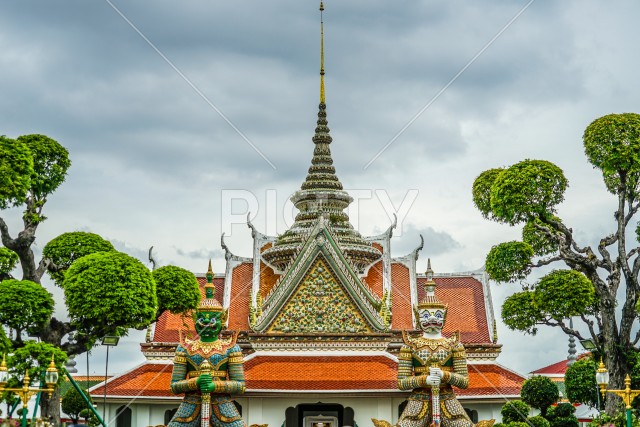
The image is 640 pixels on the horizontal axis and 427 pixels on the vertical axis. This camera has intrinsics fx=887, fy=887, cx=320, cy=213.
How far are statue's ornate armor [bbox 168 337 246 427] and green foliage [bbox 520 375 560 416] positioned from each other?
24.8 feet

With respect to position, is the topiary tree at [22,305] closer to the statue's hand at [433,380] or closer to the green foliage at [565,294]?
the statue's hand at [433,380]

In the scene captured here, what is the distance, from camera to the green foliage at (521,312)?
19.0 metres

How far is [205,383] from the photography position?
13.3m

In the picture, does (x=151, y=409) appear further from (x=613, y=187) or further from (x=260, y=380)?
(x=613, y=187)

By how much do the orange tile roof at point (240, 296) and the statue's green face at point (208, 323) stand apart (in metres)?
6.60

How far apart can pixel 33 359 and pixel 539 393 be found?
34.0ft

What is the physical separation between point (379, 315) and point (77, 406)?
8.27 m

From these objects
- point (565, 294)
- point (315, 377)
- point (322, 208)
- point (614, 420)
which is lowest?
point (614, 420)

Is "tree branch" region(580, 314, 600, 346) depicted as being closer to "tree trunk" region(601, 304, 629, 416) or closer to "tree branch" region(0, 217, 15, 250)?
"tree trunk" region(601, 304, 629, 416)

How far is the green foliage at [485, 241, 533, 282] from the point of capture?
19.0 m

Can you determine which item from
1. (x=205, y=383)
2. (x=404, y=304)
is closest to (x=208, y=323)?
(x=205, y=383)

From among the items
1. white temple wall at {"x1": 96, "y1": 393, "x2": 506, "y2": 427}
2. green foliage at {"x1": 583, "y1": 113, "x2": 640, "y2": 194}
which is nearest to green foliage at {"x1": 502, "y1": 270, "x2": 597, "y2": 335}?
green foliage at {"x1": 583, "y1": 113, "x2": 640, "y2": 194}

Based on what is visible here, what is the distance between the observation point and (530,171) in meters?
17.3

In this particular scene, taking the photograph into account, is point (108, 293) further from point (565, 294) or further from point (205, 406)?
point (565, 294)
